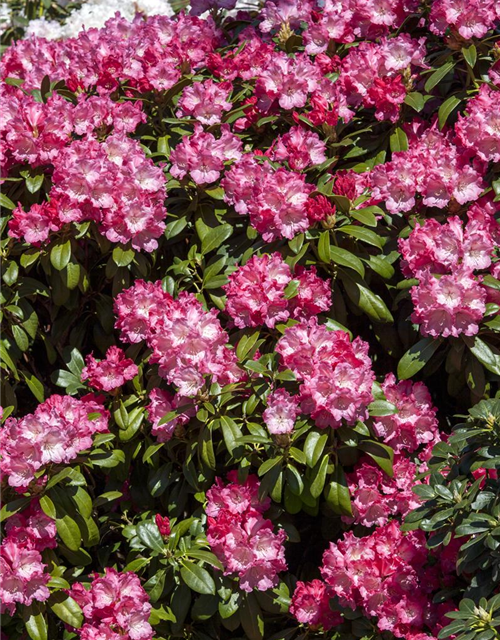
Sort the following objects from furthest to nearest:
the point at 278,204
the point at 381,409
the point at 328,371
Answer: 1. the point at 278,204
2. the point at 381,409
3. the point at 328,371

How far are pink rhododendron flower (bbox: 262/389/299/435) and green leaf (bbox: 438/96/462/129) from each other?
979 millimetres

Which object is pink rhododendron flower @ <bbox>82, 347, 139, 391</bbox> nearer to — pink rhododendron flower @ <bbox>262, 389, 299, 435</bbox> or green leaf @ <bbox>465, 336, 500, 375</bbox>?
pink rhododendron flower @ <bbox>262, 389, 299, 435</bbox>

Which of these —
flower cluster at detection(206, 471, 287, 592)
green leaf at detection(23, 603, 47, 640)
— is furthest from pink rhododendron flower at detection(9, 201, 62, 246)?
green leaf at detection(23, 603, 47, 640)

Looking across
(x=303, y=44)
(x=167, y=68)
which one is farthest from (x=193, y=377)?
(x=303, y=44)

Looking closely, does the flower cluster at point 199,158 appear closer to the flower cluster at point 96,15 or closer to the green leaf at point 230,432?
the green leaf at point 230,432

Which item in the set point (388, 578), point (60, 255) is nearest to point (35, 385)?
point (60, 255)

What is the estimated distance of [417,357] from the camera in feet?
8.46

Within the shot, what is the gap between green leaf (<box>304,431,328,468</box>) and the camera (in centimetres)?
241

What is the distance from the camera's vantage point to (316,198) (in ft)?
8.94

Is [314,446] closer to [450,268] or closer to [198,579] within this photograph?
[198,579]

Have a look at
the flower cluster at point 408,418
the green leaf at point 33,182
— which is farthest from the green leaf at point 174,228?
the flower cluster at point 408,418

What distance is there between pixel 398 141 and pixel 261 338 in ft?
2.43

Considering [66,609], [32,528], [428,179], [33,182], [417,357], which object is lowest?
[66,609]

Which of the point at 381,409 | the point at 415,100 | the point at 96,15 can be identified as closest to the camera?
the point at 381,409
